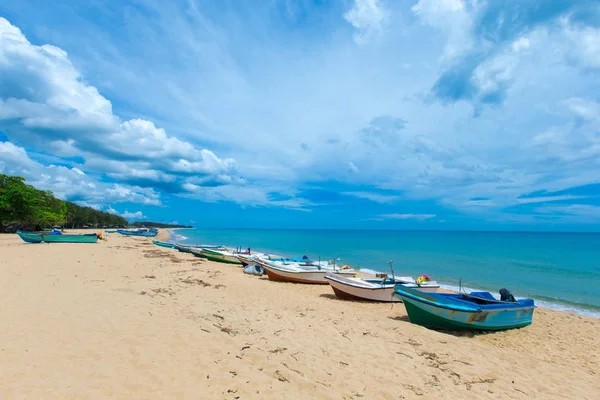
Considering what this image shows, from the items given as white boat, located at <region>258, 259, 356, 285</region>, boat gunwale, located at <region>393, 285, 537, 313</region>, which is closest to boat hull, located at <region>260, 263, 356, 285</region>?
white boat, located at <region>258, 259, 356, 285</region>

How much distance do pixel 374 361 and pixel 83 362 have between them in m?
5.45

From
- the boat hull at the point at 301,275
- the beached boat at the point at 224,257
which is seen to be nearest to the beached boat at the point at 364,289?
the boat hull at the point at 301,275

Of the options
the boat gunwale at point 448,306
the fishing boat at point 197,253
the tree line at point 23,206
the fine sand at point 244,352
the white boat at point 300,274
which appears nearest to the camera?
the fine sand at point 244,352

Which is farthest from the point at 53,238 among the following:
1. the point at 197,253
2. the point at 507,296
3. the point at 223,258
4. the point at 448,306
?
the point at 507,296

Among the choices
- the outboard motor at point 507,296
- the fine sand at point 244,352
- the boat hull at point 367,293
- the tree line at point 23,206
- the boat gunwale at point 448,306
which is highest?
the tree line at point 23,206

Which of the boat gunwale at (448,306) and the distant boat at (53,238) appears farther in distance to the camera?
the distant boat at (53,238)

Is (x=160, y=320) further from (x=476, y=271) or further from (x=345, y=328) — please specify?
(x=476, y=271)

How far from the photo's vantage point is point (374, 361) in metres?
6.38

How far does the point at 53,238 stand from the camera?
34.2 meters

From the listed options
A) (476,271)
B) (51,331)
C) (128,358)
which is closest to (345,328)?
(128,358)

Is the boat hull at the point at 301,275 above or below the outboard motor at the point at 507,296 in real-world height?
below

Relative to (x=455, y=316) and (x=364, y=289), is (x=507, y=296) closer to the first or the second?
(x=455, y=316)

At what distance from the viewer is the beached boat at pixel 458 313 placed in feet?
32.6

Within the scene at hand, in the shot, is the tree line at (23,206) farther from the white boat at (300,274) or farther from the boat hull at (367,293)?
the boat hull at (367,293)
